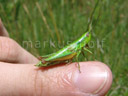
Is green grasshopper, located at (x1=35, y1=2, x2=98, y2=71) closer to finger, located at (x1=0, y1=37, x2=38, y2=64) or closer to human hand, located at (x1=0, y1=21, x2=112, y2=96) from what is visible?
human hand, located at (x1=0, y1=21, x2=112, y2=96)

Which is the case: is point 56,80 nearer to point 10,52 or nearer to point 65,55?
point 65,55

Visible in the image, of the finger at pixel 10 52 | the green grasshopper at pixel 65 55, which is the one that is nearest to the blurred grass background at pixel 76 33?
the finger at pixel 10 52

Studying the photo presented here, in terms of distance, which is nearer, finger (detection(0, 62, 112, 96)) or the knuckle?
Answer: finger (detection(0, 62, 112, 96))

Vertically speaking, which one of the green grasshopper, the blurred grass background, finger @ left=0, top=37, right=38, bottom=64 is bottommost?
the blurred grass background

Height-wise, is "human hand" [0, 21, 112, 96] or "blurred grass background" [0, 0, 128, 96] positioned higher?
"human hand" [0, 21, 112, 96]

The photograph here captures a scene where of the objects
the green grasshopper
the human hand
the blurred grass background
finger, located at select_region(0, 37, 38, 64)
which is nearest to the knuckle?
finger, located at select_region(0, 37, 38, 64)

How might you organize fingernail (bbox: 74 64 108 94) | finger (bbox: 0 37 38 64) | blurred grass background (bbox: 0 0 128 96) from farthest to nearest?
blurred grass background (bbox: 0 0 128 96) → finger (bbox: 0 37 38 64) → fingernail (bbox: 74 64 108 94)

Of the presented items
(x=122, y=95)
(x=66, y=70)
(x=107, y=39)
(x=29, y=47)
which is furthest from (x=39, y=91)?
(x=107, y=39)

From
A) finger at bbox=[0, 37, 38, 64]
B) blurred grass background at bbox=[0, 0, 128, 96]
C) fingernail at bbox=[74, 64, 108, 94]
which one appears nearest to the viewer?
fingernail at bbox=[74, 64, 108, 94]

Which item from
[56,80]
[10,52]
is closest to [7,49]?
[10,52]
